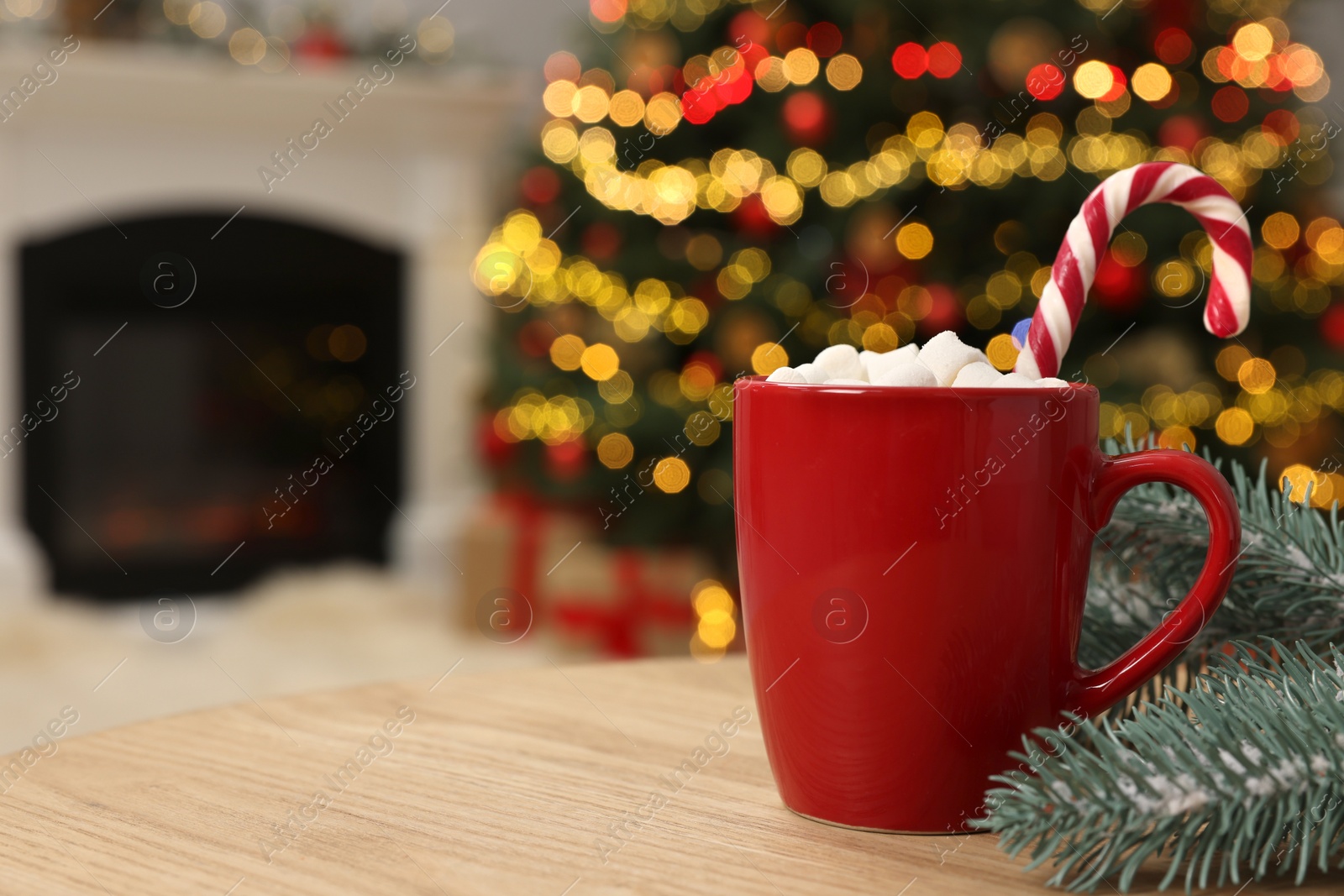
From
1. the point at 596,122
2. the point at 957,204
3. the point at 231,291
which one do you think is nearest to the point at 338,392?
the point at 231,291

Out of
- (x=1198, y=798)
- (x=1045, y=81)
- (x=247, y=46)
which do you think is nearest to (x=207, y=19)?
(x=247, y=46)

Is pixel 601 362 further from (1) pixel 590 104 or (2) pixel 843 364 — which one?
(2) pixel 843 364

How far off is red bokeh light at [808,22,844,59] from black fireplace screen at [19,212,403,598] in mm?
1408

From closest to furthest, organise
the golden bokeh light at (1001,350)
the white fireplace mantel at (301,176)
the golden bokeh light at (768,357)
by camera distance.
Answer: the golden bokeh light at (1001,350)
the golden bokeh light at (768,357)
the white fireplace mantel at (301,176)

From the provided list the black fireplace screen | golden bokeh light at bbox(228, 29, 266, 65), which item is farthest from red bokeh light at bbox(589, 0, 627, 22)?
the black fireplace screen

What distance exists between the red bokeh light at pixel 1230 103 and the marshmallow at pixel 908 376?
2.04 meters

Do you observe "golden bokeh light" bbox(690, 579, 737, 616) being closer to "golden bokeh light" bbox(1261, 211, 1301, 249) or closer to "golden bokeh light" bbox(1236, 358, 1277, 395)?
"golden bokeh light" bbox(1236, 358, 1277, 395)

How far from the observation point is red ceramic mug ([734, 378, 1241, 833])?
16.7 inches

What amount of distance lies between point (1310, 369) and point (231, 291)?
2.37 metres

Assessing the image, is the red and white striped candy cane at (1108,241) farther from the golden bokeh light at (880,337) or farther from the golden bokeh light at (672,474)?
the golden bokeh light at (672,474)

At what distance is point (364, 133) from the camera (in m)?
3.08

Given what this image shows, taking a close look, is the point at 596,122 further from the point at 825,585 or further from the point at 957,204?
the point at 825,585

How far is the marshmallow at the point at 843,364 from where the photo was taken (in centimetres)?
46

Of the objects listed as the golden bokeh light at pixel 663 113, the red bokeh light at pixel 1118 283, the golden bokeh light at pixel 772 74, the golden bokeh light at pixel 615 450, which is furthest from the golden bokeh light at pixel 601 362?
the red bokeh light at pixel 1118 283
